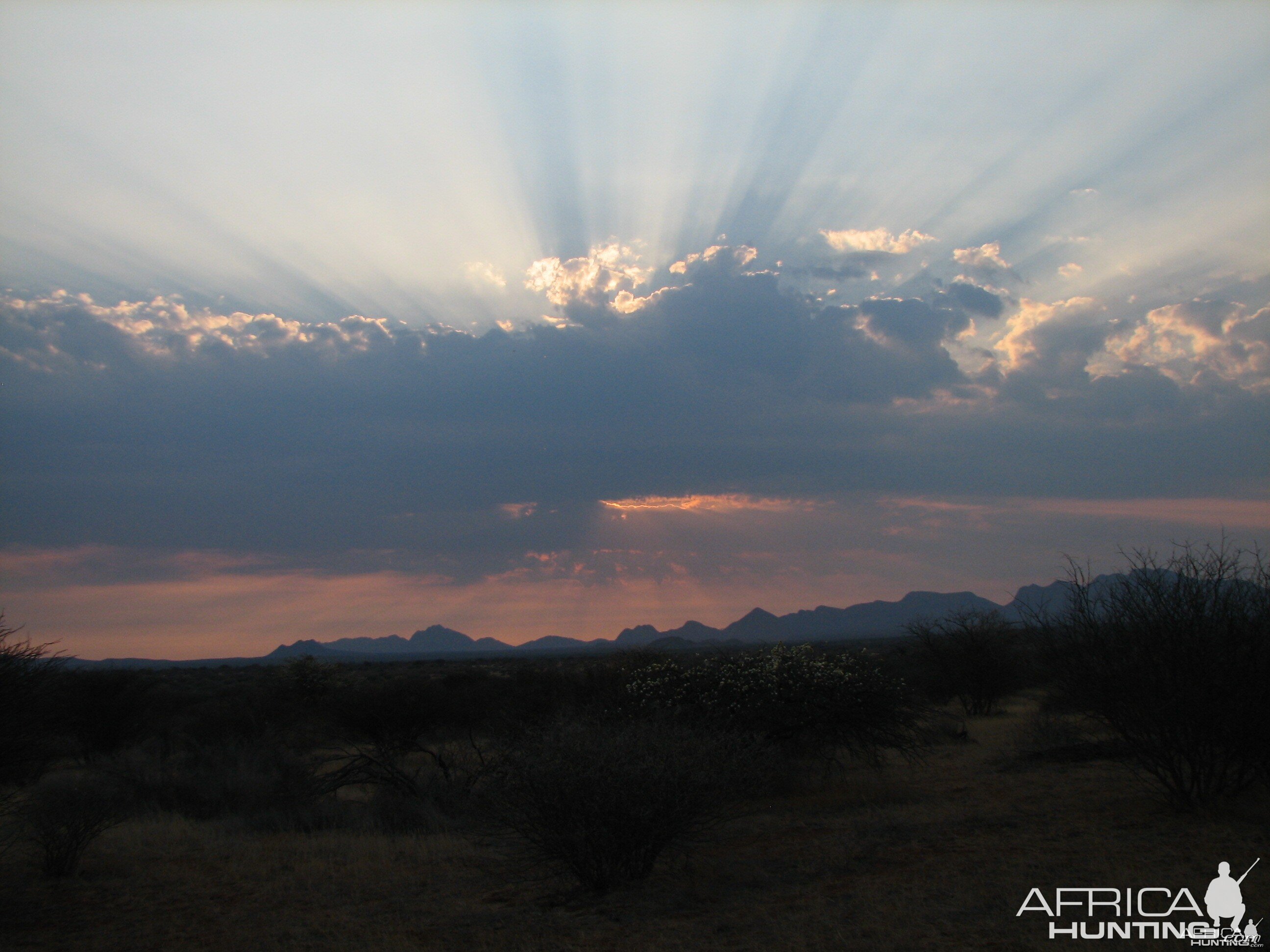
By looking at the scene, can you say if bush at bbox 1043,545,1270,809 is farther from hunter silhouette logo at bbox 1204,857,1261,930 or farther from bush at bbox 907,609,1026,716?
bush at bbox 907,609,1026,716

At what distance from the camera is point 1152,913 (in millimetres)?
8055

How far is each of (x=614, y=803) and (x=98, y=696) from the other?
27.8 meters

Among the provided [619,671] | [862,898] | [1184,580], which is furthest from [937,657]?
[862,898]

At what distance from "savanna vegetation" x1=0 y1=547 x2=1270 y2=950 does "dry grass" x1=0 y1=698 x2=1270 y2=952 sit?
0.18 feet

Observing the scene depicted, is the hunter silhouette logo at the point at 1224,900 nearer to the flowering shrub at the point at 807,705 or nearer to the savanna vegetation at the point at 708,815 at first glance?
the savanna vegetation at the point at 708,815

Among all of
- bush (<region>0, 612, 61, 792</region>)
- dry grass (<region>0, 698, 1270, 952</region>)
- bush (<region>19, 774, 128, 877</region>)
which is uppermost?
bush (<region>0, 612, 61, 792</region>)

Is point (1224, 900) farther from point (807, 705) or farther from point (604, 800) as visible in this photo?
point (807, 705)

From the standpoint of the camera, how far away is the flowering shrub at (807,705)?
17.3 metres

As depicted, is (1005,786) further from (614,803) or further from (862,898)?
(614,803)

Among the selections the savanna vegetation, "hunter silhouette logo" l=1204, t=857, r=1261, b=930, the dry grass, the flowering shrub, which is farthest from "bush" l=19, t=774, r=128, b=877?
"hunter silhouette logo" l=1204, t=857, r=1261, b=930

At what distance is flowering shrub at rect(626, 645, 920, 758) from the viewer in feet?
56.9

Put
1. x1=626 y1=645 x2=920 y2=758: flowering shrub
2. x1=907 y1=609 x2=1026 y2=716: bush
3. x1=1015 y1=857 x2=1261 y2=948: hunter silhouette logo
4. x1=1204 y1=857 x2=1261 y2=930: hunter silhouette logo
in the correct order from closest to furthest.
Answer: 1. x1=1015 y1=857 x2=1261 y2=948: hunter silhouette logo
2. x1=1204 y1=857 x2=1261 y2=930: hunter silhouette logo
3. x1=626 y1=645 x2=920 y2=758: flowering shrub
4. x1=907 y1=609 x2=1026 y2=716: bush

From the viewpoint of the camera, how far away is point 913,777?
1809 centimetres

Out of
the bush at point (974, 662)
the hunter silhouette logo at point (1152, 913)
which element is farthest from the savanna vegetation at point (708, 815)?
the bush at point (974, 662)
